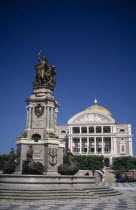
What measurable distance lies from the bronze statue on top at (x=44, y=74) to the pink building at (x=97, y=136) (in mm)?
54075

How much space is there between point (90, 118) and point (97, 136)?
603 centimetres

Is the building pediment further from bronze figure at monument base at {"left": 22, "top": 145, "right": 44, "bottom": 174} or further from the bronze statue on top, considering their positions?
bronze figure at monument base at {"left": 22, "top": 145, "right": 44, "bottom": 174}

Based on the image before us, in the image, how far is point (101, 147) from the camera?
248 ft

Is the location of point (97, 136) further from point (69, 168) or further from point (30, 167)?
point (30, 167)

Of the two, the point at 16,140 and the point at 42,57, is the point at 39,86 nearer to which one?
the point at 42,57

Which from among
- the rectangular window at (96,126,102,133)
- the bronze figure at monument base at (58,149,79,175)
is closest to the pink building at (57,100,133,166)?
the rectangular window at (96,126,102,133)

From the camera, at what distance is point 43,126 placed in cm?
1964

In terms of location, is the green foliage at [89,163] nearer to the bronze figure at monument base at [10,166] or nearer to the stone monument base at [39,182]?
the bronze figure at monument base at [10,166]

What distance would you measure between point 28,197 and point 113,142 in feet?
208

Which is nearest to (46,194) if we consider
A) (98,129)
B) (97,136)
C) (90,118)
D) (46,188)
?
(46,188)

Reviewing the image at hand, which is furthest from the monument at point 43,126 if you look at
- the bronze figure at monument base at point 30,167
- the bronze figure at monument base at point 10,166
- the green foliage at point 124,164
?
the green foliage at point 124,164

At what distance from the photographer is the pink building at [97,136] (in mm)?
74369

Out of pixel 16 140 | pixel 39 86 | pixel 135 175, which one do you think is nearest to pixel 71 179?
pixel 16 140

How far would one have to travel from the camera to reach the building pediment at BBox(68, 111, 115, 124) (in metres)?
75.4
